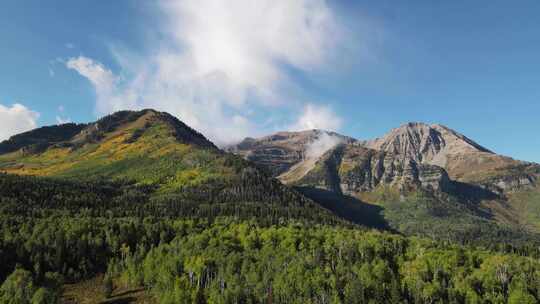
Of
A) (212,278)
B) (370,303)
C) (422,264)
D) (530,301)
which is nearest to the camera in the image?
(370,303)

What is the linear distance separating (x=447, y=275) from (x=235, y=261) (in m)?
98.3

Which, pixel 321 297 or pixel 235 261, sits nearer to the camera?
pixel 321 297

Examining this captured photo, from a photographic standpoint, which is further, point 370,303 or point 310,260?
point 310,260

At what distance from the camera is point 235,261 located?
591 feet

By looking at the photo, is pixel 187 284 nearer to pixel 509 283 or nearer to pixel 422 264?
pixel 422 264

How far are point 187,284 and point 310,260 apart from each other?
58103 mm

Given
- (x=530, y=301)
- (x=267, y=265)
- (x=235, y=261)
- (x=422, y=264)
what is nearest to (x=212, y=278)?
(x=235, y=261)

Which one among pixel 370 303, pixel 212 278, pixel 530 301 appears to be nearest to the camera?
pixel 370 303

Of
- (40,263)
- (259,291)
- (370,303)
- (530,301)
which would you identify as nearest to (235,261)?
(259,291)

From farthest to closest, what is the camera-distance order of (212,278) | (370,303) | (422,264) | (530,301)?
(422,264) → (212,278) → (530,301) → (370,303)

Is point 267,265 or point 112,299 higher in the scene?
point 267,265

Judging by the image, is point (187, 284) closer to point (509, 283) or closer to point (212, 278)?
point (212, 278)

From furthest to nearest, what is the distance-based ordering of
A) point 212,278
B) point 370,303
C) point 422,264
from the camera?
1. point 422,264
2. point 212,278
3. point 370,303

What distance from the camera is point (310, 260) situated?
185375 millimetres
